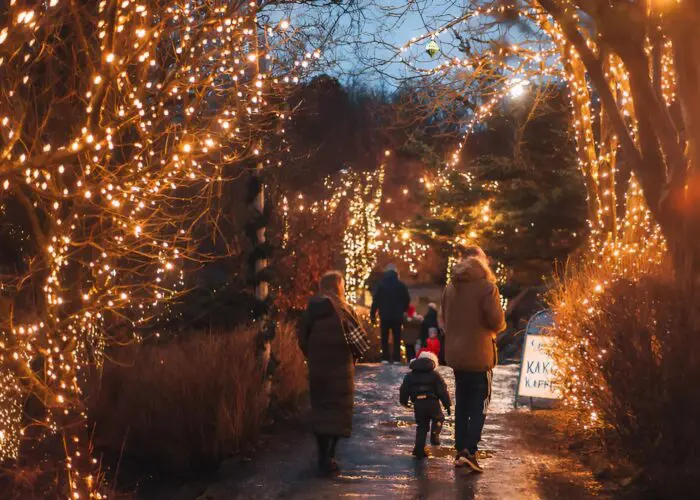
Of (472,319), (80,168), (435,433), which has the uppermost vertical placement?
(80,168)

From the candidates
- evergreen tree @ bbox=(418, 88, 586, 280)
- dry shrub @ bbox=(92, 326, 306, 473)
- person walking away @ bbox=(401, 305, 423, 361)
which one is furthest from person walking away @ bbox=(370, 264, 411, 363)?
dry shrub @ bbox=(92, 326, 306, 473)

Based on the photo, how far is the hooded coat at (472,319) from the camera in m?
8.84

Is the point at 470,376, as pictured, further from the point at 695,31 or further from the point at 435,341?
the point at 435,341

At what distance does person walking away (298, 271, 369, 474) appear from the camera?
8883 mm

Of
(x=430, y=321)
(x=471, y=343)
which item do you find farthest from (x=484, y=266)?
(x=430, y=321)

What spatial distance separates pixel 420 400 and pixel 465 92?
6.23 meters

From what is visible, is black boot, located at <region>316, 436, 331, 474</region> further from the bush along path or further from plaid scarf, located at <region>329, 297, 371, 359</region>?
plaid scarf, located at <region>329, 297, 371, 359</region>

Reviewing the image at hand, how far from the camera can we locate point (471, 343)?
884 centimetres

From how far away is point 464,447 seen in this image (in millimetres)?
8930

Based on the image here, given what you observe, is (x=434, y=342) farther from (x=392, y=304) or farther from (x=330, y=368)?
(x=330, y=368)

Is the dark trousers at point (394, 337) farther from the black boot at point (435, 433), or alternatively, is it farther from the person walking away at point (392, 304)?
the black boot at point (435, 433)

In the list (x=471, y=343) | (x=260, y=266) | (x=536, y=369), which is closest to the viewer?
(x=471, y=343)

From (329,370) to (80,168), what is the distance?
9.34ft

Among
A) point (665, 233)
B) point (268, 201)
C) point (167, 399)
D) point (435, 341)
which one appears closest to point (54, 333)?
point (167, 399)
